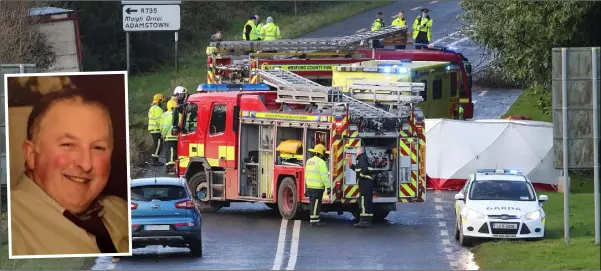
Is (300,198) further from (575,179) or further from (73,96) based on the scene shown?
(73,96)

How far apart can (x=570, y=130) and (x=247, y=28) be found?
745 inches

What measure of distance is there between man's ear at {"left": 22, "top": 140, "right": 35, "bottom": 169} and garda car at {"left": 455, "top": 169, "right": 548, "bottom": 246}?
14341mm

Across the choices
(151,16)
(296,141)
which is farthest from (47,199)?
(151,16)

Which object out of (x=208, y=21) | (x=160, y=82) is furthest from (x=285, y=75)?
(x=208, y=21)

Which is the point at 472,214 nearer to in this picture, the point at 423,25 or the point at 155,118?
the point at 155,118

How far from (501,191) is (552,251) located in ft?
8.68

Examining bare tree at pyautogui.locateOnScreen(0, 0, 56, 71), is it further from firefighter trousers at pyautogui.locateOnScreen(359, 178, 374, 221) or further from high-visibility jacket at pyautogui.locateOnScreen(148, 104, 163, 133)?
firefighter trousers at pyautogui.locateOnScreen(359, 178, 374, 221)

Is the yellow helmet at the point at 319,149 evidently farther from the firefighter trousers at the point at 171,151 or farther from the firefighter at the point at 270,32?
the firefighter at the point at 270,32

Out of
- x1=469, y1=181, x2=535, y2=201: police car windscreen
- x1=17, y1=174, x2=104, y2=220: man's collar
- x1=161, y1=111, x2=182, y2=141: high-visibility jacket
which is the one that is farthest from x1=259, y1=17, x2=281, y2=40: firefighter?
x1=17, y1=174, x2=104, y2=220: man's collar

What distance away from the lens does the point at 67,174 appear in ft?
32.8

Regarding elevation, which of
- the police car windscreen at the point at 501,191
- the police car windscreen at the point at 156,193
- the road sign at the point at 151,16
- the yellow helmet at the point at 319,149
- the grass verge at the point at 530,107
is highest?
the road sign at the point at 151,16

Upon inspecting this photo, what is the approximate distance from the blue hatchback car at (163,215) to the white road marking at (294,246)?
1.58 meters

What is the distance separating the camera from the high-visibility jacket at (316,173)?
2500 centimetres

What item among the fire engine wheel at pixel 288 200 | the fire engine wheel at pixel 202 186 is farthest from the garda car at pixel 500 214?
the fire engine wheel at pixel 202 186
